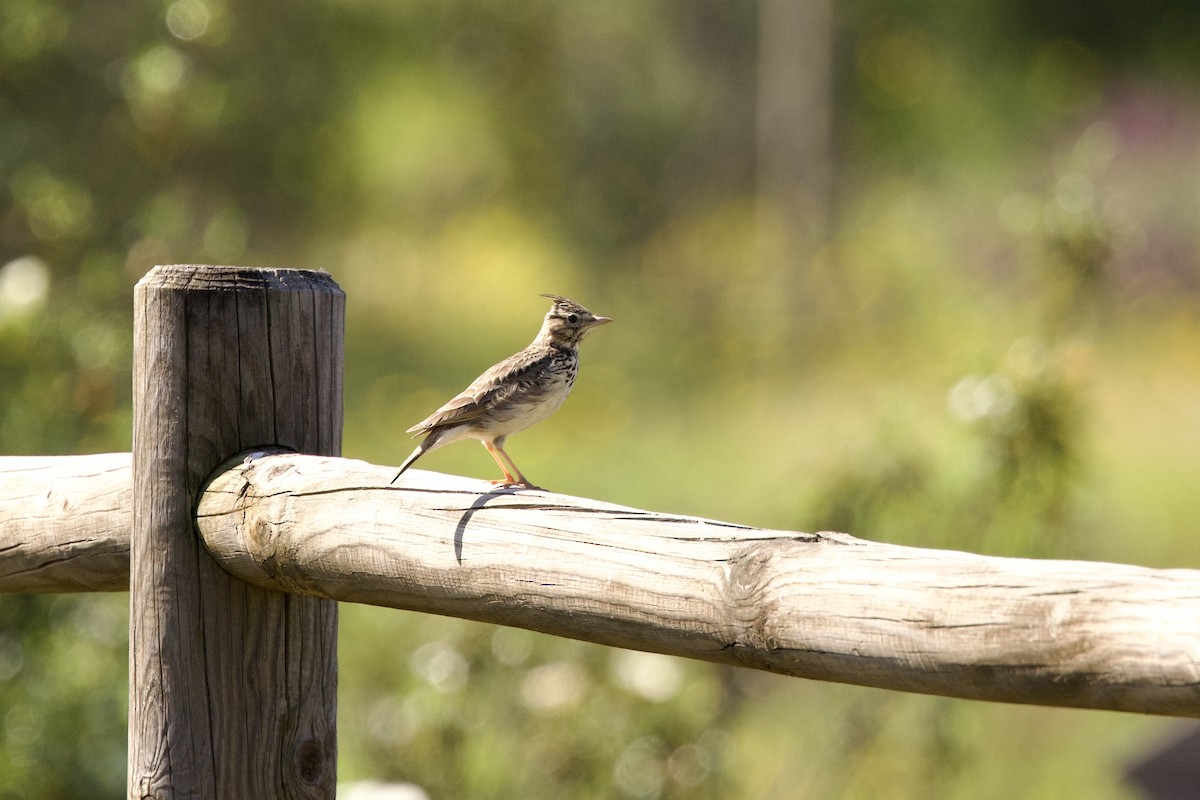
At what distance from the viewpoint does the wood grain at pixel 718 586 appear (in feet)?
4.37

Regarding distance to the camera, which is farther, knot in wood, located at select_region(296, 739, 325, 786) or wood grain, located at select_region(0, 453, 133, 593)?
wood grain, located at select_region(0, 453, 133, 593)

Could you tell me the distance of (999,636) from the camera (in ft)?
4.59

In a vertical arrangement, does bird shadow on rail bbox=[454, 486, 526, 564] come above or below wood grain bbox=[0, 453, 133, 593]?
below

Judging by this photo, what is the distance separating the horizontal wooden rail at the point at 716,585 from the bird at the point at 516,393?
0.52 metres

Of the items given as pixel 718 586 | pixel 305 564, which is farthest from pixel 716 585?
pixel 305 564

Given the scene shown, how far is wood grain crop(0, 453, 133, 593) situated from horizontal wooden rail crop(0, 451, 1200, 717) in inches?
1.5

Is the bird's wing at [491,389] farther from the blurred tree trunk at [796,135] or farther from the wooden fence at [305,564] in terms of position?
the blurred tree trunk at [796,135]

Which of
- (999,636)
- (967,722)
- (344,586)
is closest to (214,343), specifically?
(344,586)

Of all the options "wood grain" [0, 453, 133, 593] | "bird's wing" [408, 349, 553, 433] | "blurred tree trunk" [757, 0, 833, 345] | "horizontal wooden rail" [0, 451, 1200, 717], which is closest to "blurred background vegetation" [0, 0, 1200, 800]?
"blurred tree trunk" [757, 0, 833, 345]

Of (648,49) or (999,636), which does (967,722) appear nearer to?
(999,636)

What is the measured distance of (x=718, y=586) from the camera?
163 centimetres

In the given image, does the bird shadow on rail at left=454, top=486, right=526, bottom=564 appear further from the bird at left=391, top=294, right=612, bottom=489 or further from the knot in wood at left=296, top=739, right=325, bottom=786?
the bird at left=391, top=294, right=612, bottom=489

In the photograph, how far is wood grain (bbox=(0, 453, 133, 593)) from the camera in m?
2.34

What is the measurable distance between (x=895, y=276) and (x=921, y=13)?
5.17 metres
